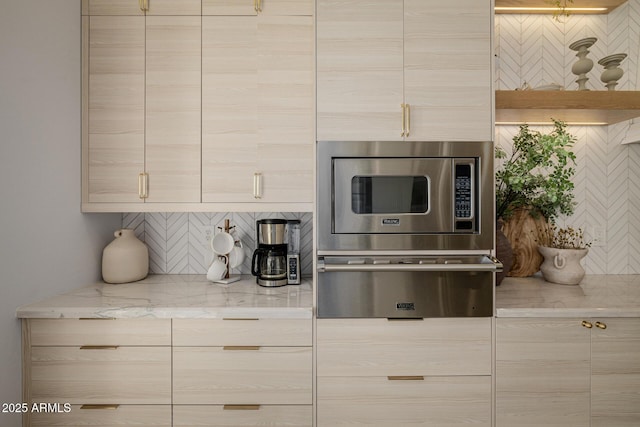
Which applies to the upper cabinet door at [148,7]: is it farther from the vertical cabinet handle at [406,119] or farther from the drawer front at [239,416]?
the drawer front at [239,416]

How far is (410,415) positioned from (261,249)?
1.09 meters

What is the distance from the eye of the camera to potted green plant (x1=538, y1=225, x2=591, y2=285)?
78.2 inches

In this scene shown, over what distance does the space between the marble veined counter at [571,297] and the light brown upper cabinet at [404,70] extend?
81 centimetres

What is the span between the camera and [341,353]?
1.60 meters

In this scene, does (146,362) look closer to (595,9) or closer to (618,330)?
(618,330)

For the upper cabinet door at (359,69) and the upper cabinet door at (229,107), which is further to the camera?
the upper cabinet door at (229,107)

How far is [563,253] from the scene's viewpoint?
200 cm

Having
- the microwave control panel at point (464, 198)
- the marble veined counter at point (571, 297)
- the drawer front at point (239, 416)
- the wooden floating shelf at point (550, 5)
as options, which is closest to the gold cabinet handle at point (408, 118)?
the microwave control panel at point (464, 198)

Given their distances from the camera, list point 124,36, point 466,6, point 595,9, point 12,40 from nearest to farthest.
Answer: point 12,40 < point 466,6 < point 124,36 < point 595,9

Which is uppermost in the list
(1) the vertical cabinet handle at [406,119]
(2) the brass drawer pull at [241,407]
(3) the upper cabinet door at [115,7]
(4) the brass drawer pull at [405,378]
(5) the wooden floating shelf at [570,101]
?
(3) the upper cabinet door at [115,7]

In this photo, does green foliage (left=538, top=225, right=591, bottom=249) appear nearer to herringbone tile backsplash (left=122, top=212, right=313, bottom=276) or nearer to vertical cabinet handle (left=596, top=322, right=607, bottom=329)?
vertical cabinet handle (left=596, top=322, right=607, bottom=329)

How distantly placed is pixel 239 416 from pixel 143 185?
1254 millimetres

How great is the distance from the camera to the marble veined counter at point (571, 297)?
1.58 meters

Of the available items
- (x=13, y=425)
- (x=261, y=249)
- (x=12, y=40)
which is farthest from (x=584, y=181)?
(x=13, y=425)
